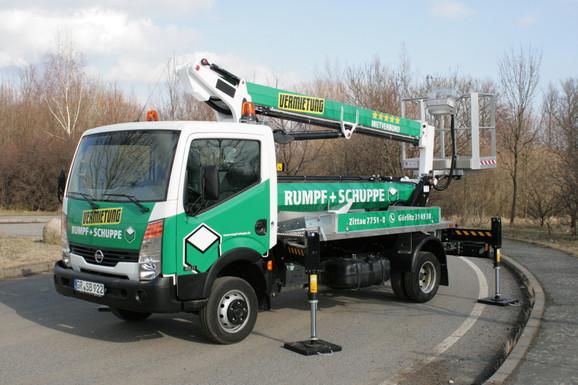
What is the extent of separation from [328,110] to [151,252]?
12.8 feet

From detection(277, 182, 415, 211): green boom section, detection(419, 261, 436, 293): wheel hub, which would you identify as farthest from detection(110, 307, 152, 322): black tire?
→ detection(419, 261, 436, 293): wheel hub

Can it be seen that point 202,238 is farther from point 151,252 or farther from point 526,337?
point 526,337

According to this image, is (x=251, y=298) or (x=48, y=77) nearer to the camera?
(x=251, y=298)

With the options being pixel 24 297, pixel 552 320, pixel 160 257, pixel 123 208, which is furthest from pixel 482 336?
pixel 24 297

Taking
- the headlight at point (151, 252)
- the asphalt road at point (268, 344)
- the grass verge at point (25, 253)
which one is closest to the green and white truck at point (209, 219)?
the headlight at point (151, 252)

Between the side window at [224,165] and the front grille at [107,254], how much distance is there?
753 millimetres

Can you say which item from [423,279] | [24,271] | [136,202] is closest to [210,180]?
[136,202]

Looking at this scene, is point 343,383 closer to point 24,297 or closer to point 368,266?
point 368,266

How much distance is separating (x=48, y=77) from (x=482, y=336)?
43959 millimetres

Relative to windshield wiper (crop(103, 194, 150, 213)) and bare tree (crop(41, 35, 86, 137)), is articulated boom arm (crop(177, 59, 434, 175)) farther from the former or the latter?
bare tree (crop(41, 35, 86, 137))

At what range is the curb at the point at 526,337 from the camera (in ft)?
16.2

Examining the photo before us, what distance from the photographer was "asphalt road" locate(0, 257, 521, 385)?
5184 millimetres

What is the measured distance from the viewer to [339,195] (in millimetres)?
7848

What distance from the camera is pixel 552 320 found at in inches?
276
